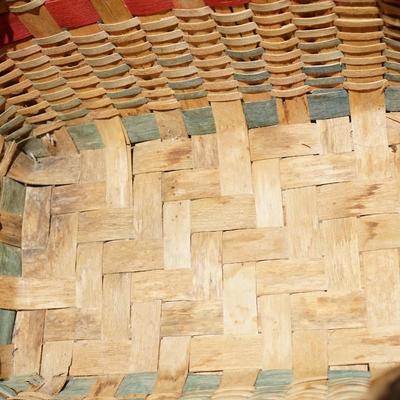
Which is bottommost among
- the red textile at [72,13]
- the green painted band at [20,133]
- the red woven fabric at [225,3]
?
the green painted band at [20,133]

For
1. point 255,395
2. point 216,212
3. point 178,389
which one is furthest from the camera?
point 216,212

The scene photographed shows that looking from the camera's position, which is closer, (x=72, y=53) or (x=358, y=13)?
(x=358, y=13)

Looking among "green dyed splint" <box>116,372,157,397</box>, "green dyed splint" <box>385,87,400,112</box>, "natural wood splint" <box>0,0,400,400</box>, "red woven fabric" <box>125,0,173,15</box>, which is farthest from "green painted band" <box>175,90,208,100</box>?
"green dyed splint" <box>116,372,157,397</box>

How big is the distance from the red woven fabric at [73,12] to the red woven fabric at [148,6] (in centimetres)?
5

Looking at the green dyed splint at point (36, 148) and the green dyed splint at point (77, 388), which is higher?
the green dyed splint at point (36, 148)

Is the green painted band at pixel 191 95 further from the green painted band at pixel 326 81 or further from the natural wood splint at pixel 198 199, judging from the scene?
the green painted band at pixel 326 81

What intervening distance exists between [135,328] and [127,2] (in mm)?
419

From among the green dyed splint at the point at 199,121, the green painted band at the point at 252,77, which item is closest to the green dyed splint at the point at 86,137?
the green dyed splint at the point at 199,121

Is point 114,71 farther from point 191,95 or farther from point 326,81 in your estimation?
point 326,81

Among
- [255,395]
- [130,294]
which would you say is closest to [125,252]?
[130,294]

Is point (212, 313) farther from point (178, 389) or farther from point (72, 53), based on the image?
point (72, 53)

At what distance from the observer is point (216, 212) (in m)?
1.25

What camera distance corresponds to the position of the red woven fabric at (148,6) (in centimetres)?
114

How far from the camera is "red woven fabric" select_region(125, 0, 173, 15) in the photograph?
1.14 metres
